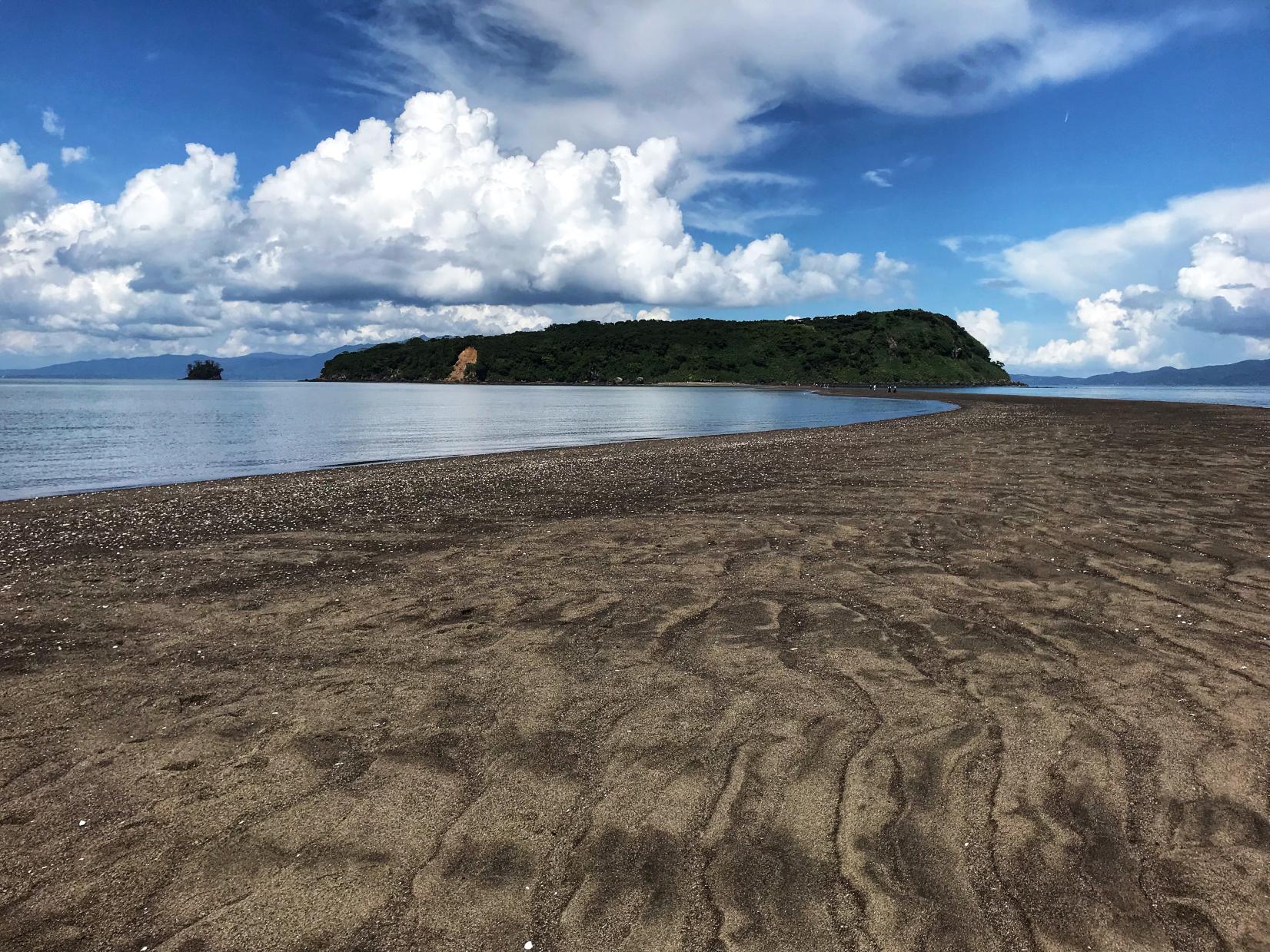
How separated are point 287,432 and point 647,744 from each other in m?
53.6

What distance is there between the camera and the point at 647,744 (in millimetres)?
6199

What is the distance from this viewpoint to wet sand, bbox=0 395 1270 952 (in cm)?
430

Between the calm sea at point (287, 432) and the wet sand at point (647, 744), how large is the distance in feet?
63.5

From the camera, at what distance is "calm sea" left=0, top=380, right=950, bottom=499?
30.8 metres

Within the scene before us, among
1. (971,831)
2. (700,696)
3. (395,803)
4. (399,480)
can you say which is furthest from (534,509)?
(971,831)

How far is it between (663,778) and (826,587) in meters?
5.81

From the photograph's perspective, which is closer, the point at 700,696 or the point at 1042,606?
the point at 700,696

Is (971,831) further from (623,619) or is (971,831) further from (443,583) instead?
(443,583)

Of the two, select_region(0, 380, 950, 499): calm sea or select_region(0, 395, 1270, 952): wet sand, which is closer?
select_region(0, 395, 1270, 952): wet sand

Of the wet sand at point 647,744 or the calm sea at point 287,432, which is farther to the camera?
the calm sea at point 287,432

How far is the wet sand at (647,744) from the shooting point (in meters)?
4.30

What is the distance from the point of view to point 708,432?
49.3m

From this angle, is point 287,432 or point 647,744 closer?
point 647,744

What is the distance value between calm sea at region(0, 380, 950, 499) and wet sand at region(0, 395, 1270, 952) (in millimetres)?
19352
